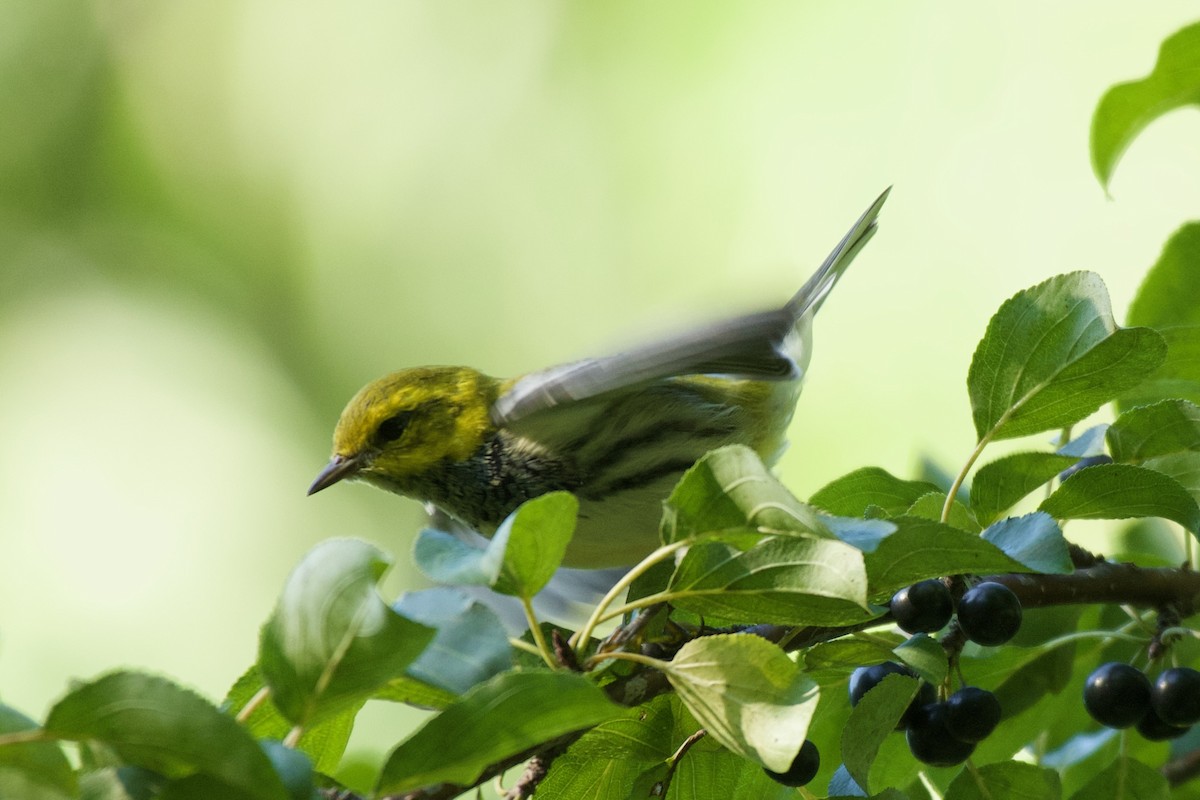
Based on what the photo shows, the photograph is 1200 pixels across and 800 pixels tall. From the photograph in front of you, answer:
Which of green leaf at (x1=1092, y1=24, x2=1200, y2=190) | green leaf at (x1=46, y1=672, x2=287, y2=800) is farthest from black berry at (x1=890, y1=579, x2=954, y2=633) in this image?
green leaf at (x1=1092, y1=24, x2=1200, y2=190)

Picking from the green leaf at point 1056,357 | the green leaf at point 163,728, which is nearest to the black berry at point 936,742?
the green leaf at point 1056,357

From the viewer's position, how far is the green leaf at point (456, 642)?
941 mm

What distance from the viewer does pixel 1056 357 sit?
126 centimetres

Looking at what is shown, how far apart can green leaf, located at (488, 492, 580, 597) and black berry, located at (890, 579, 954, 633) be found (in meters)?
0.41

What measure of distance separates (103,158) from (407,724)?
4.81m

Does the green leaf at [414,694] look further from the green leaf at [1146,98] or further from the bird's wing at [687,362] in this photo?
the green leaf at [1146,98]

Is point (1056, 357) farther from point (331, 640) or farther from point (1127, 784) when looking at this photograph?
point (331, 640)

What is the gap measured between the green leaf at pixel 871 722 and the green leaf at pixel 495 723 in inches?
13.3

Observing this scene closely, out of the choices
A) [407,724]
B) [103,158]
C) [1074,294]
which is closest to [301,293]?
[103,158]

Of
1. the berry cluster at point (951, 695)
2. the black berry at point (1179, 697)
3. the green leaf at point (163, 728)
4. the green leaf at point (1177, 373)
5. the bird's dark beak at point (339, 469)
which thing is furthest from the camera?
the bird's dark beak at point (339, 469)

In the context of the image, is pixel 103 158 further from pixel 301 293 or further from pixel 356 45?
pixel 356 45

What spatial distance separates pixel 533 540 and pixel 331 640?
18 cm

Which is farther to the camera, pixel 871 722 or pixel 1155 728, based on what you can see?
pixel 1155 728

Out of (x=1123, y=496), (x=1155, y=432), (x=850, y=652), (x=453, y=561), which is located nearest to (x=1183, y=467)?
(x=1155, y=432)
